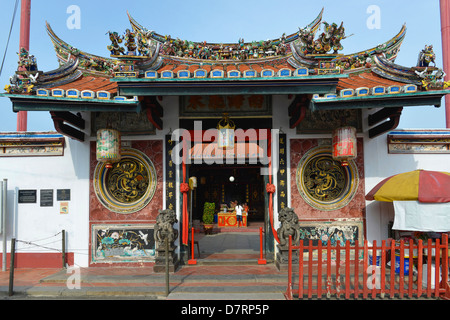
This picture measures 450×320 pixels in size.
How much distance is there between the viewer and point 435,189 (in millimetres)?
6855

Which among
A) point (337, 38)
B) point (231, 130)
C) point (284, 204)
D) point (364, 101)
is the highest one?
point (337, 38)

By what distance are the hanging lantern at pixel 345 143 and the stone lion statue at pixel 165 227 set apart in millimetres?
4505

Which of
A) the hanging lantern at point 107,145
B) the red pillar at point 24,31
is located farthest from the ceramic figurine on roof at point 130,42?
the red pillar at point 24,31

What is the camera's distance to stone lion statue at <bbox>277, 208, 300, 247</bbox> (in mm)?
7641

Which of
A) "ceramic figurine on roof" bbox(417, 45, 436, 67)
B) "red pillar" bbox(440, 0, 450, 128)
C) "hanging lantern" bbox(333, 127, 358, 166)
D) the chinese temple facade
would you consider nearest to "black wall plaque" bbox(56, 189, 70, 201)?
the chinese temple facade

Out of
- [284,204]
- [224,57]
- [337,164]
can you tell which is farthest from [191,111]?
[337,164]

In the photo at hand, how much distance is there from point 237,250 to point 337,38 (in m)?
7.11

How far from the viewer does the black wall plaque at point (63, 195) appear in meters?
8.67

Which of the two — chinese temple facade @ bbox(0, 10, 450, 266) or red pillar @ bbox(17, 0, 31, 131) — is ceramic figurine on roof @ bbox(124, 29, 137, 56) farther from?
red pillar @ bbox(17, 0, 31, 131)

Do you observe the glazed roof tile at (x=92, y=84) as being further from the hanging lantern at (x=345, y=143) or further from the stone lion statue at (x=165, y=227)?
the hanging lantern at (x=345, y=143)

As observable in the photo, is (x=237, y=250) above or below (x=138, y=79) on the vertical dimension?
below

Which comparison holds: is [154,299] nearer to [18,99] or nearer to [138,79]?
[138,79]

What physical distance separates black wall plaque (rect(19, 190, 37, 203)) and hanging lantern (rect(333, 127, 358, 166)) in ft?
27.3
